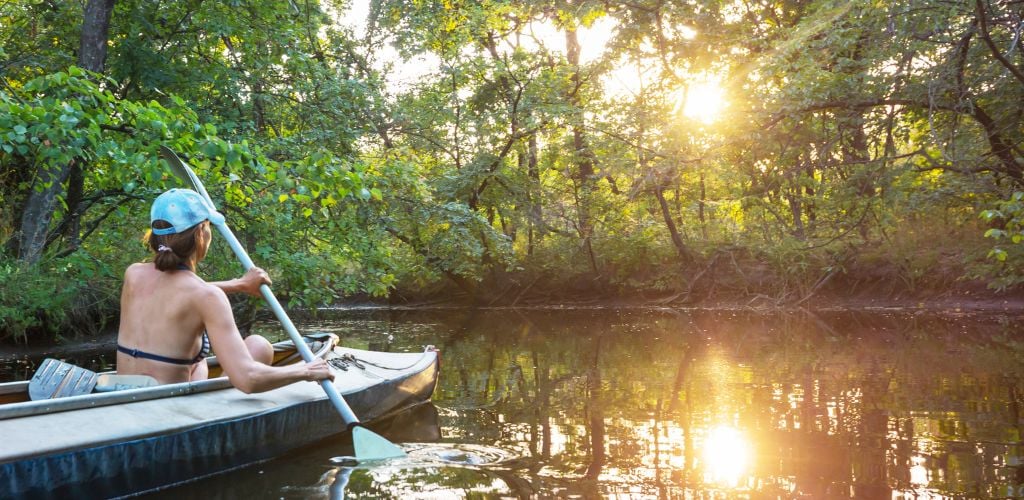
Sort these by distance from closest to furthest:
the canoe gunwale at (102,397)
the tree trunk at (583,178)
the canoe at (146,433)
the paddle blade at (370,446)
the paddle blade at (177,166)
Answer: the canoe at (146,433) → the canoe gunwale at (102,397) → the paddle blade at (370,446) → the paddle blade at (177,166) → the tree trunk at (583,178)

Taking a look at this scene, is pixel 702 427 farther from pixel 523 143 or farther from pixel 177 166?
pixel 523 143

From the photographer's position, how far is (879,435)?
417cm

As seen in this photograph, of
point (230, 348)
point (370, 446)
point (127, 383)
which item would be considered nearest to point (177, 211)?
point (230, 348)

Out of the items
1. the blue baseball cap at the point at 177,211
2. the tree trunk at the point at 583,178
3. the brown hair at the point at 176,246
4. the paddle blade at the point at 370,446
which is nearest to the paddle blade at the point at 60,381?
the brown hair at the point at 176,246

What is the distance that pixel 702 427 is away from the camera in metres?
4.46

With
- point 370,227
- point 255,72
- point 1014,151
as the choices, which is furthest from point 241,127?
point 1014,151

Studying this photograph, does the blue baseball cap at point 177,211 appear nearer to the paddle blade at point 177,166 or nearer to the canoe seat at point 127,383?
the canoe seat at point 127,383

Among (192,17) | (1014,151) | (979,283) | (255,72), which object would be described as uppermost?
(192,17)

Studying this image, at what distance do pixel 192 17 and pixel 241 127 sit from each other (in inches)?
55.2

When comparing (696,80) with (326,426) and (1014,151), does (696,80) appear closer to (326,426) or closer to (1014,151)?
(1014,151)

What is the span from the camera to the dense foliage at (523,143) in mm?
7453

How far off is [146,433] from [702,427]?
110 inches

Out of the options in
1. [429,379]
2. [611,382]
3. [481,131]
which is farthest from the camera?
[481,131]

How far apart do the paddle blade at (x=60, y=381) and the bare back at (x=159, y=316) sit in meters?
0.14
